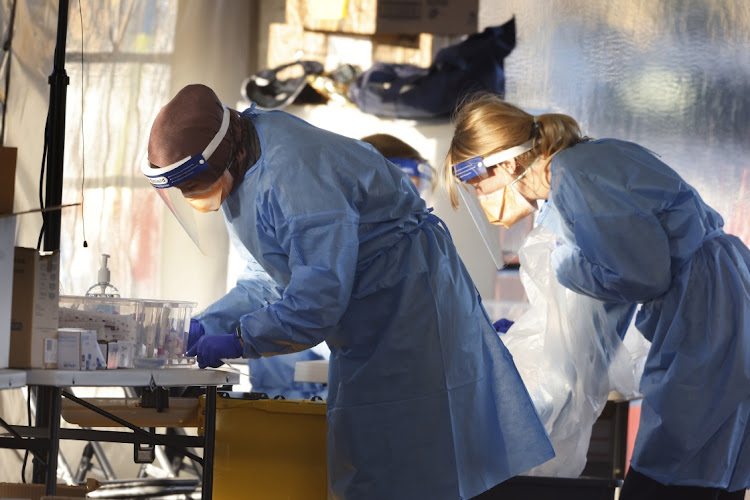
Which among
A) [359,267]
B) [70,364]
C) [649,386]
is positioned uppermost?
[359,267]

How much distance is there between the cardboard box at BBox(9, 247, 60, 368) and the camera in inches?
67.6

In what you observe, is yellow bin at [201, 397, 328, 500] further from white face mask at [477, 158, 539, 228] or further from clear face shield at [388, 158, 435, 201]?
clear face shield at [388, 158, 435, 201]

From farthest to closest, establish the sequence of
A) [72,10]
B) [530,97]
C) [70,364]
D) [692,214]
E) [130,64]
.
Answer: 1. [530,97]
2. [130,64]
3. [72,10]
4. [692,214]
5. [70,364]

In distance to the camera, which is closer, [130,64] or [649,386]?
[649,386]

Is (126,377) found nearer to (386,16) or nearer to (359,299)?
(359,299)

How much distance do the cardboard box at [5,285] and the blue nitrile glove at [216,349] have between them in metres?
0.38

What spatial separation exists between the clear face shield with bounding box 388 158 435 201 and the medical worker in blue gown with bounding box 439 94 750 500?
1529 mm

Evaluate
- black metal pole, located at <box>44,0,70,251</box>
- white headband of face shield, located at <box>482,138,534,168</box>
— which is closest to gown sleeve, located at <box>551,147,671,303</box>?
white headband of face shield, located at <box>482,138,534,168</box>

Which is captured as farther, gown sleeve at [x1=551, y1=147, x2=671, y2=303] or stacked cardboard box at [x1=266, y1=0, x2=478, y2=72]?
stacked cardboard box at [x1=266, y1=0, x2=478, y2=72]

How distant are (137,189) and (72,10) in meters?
0.80

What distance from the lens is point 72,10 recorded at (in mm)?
3291

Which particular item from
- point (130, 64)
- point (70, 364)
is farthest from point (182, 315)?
point (130, 64)

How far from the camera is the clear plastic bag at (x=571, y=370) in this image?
2.72 metres

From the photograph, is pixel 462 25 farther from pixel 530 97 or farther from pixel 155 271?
pixel 155 271
